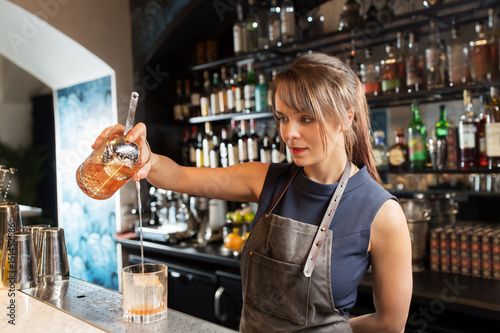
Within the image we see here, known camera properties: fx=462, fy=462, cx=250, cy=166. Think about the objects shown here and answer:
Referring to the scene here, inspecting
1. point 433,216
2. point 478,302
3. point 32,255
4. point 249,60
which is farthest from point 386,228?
point 249,60

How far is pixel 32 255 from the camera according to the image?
124cm

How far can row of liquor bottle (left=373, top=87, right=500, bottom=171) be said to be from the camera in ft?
7.29

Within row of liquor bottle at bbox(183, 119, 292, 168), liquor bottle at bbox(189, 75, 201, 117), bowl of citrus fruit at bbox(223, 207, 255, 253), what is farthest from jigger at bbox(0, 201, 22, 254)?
liquor bottle at bbox(189, 75, 201, 117)

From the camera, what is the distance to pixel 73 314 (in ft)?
3.44

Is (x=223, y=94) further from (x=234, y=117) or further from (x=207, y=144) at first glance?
(x=207, y=144)

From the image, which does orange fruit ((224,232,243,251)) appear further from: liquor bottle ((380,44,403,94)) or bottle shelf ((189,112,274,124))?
liquor bottle ((380,44,403,94))

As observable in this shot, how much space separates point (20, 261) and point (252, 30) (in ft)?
8.19

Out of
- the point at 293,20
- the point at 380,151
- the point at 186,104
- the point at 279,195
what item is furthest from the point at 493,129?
the point at 186,104

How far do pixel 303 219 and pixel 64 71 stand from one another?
10.5ft

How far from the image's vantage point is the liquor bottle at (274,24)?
3.11m

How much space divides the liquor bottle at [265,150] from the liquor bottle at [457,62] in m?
1.26

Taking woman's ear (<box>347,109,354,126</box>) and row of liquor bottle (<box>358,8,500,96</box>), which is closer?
woman's ear (<box>347,109,354,126</box>)

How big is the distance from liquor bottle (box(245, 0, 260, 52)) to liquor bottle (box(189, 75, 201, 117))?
0.66 m

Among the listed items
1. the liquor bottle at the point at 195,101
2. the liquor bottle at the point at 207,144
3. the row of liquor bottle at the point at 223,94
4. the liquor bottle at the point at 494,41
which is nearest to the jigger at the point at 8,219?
the row of liquor bottle at the point at 223,94
